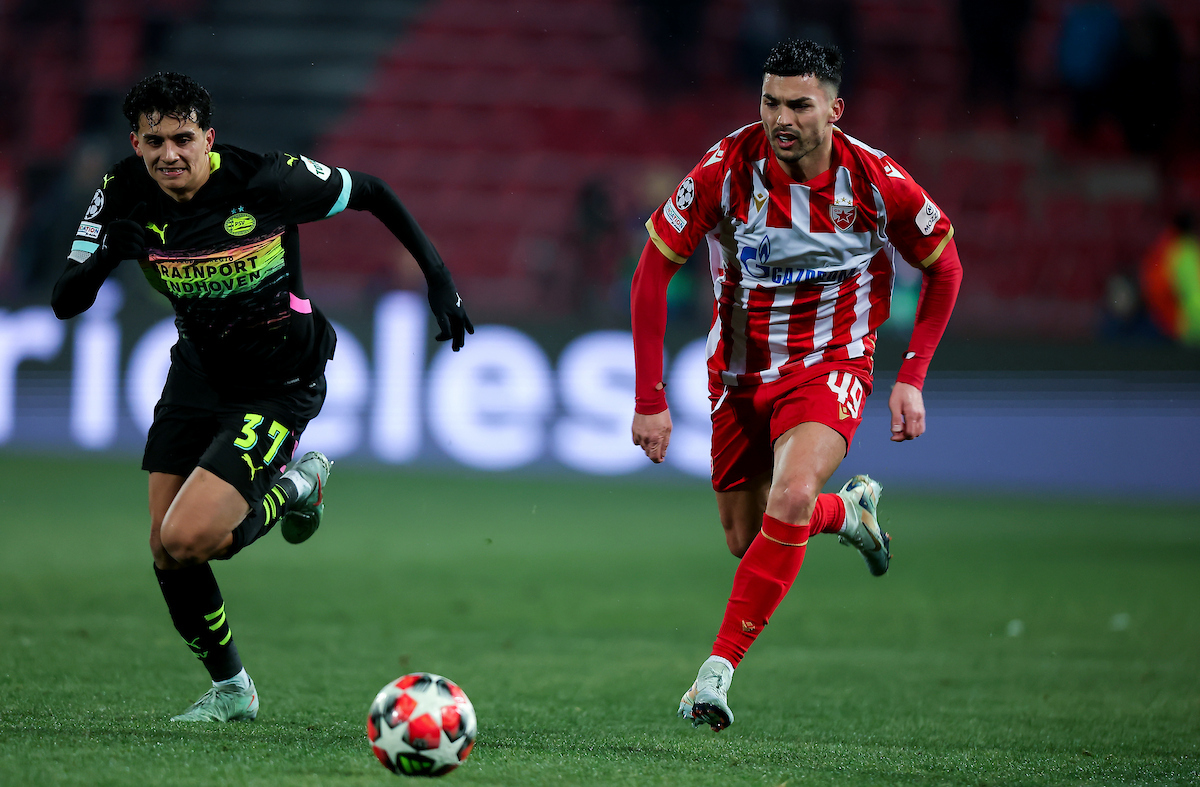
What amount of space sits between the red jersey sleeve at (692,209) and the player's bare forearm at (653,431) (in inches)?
22.8

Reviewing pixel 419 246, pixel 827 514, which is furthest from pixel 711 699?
pixel 419 246

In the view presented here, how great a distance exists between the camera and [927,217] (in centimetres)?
466

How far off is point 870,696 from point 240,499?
9.03 feet

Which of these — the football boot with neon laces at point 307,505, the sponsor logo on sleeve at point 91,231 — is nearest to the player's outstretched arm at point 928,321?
the football boot with neon laces at point 307,505

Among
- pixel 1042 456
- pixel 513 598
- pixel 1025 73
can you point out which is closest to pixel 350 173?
pixel 513 598

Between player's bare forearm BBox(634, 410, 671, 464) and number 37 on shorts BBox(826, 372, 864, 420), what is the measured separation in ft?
2.00

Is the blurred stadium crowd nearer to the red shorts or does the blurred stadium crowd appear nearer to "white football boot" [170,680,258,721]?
the red shorts

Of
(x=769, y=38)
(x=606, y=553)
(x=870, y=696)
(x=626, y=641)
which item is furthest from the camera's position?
(x=769, y=38)

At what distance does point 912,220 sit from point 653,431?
119cm

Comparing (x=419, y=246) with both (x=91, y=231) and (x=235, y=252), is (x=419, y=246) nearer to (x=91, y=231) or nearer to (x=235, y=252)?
(x=235, y=252)

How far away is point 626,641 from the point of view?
6695mm

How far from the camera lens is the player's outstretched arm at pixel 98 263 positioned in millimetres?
4203

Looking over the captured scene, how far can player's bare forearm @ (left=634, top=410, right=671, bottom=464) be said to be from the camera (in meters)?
4.64

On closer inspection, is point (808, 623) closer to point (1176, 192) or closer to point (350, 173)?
point (350, 173)
